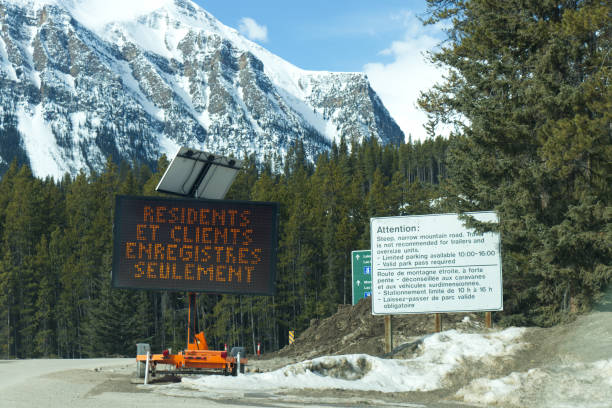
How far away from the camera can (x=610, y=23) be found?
52.5 feet

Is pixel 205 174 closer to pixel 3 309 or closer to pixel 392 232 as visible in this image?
pixel 392 232

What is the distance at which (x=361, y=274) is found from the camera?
110 ft

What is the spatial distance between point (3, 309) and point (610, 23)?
6219 centimetres

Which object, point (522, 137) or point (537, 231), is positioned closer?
point (537, 231)

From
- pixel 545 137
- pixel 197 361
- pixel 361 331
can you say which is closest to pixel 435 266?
pixel 545 137

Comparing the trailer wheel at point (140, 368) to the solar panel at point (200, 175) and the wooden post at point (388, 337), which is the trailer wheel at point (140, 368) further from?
the wooden post at point (388, 337)

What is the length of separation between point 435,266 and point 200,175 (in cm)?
653

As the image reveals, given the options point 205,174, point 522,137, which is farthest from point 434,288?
point 205,174

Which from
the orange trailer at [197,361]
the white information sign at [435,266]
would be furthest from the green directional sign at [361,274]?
the orange trailer at [197,361]

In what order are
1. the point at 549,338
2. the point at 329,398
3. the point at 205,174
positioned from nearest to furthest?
the point at 329,398 → the point at 549,338 → the point at 205,174

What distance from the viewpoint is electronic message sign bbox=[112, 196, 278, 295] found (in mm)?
15984

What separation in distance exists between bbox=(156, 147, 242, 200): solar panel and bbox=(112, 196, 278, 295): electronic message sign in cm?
173

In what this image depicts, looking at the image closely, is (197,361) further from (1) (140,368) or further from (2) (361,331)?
(2) (361,331)

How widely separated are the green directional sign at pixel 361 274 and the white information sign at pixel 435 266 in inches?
645
